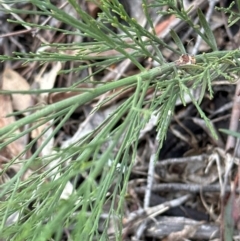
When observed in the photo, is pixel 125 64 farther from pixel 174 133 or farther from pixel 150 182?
pixel 150 182

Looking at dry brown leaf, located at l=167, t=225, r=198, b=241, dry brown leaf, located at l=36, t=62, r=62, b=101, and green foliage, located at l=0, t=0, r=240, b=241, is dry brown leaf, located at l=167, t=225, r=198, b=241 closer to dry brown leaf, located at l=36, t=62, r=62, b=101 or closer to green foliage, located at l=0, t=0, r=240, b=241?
green foliage, located at l=0, t=0, r=240, b=241

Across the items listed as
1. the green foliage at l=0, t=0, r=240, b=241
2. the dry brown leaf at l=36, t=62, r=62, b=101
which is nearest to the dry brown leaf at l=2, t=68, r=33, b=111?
the dry brown leaf at l=36, t=62, r=62, b=101

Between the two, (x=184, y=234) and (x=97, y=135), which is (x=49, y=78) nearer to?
(x=184, y=234)

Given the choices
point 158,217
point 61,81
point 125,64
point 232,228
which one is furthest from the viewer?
point 61,81

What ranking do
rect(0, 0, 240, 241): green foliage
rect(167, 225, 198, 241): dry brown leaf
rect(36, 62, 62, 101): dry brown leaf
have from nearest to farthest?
rect(0, 0, 240, 241): green foliage, rect(167, 225, 198, 241): dry brown leaf, rect(36, 62, 62, 101): dry brown leaf

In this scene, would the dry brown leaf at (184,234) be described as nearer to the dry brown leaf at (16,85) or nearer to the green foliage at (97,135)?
the green foliage at (97,135)

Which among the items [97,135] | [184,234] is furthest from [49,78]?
[97,135]

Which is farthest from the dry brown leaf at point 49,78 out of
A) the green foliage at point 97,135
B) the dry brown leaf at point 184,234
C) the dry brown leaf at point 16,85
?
the green foliage at point 97,135

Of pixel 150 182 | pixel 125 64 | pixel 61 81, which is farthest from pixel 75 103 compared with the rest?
pixel 61 81
